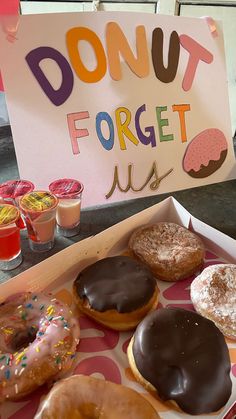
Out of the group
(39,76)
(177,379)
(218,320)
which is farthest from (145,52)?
(177,379)

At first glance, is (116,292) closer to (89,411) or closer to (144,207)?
(89,411)

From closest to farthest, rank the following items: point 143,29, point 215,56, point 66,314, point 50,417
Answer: point 50,417
point 66,314
point 143,29
point 215,56

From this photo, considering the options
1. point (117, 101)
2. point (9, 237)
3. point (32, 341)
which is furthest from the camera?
point (117, 101)

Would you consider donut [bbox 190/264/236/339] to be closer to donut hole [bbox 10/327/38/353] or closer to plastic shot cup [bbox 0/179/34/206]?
donut hole [bbox 10/327/38/353]

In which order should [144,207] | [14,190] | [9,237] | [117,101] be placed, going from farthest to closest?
[144,207]
[117,101]
[14,190]
[9,237]

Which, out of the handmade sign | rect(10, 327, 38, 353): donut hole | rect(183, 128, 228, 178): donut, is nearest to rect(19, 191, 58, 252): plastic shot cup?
the handmade sign

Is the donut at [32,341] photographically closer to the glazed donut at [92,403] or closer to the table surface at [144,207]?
the glazed donut at [92,403]

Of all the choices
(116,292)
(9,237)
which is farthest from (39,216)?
(116,292)

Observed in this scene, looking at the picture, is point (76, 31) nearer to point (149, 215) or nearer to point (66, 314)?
point (149, 215)
